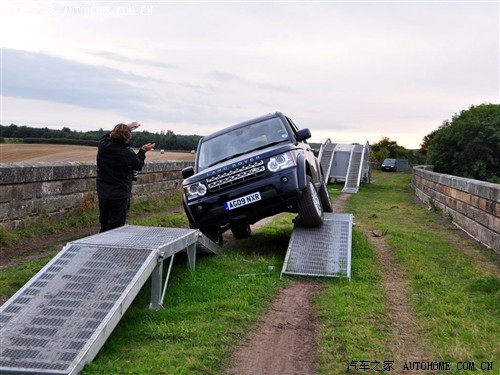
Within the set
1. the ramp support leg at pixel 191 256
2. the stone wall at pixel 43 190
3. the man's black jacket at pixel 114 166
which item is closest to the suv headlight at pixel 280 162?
the ramp support leg at pixel 191 256

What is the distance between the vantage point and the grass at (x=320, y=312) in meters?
4.26

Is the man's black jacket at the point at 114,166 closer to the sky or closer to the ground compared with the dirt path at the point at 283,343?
closer to the sky

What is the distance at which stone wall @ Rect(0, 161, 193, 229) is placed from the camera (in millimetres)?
8805

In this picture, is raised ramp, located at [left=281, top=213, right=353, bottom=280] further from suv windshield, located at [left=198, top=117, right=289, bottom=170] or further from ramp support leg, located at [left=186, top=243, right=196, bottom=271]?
suv windshield, located at [left=198, top=117, right=289, bottom=170]

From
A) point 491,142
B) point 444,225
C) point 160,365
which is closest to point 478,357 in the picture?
point 160,365

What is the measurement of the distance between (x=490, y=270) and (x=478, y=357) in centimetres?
387

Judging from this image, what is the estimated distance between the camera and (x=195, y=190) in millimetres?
7984

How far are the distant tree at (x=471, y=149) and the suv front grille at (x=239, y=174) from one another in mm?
30227

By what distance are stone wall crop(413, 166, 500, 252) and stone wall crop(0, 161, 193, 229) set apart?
8232mm

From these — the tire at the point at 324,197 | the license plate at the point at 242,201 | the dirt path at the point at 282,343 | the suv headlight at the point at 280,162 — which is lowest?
the dirt path at the point at 282,343

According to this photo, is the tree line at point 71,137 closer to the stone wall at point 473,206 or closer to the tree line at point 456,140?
the tree line at point 456,140

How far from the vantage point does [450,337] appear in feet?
15.6

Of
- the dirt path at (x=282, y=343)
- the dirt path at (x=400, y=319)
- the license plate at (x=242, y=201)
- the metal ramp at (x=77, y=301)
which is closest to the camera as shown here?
the metal ramp at (x=77, y=301)

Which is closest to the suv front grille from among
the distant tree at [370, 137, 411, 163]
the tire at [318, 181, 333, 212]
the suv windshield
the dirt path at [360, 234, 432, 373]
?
the suv windshield
